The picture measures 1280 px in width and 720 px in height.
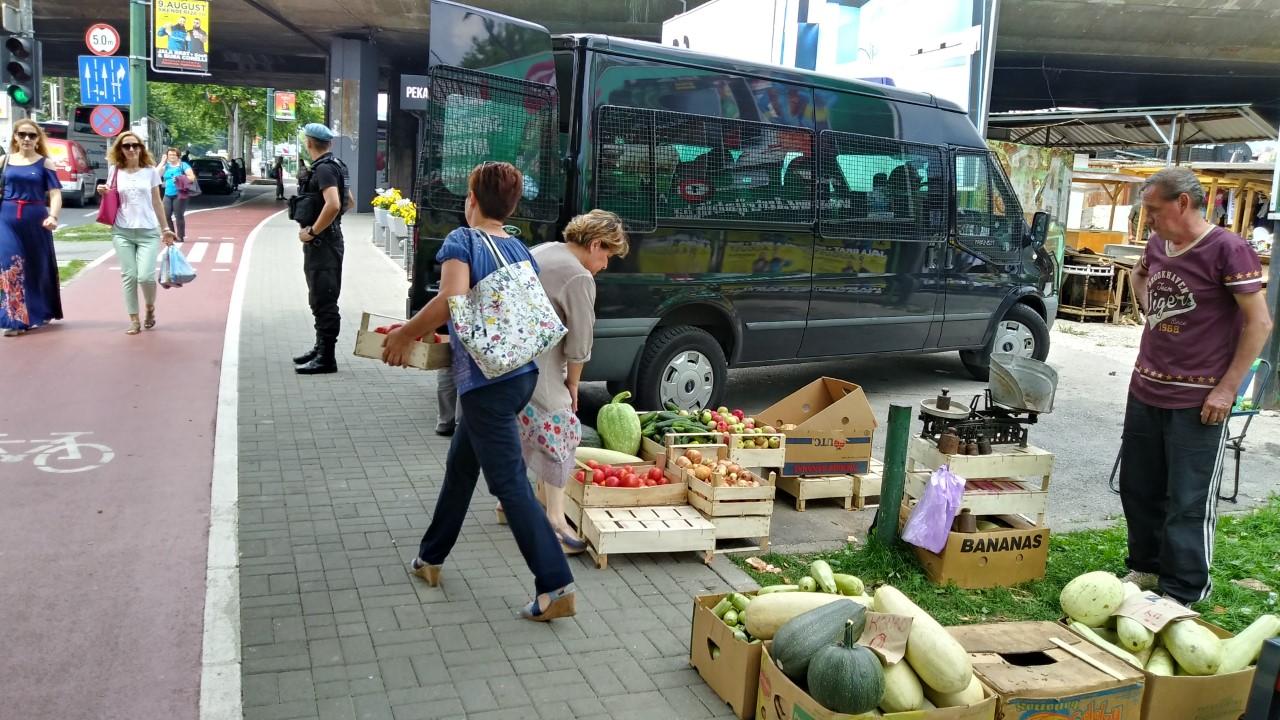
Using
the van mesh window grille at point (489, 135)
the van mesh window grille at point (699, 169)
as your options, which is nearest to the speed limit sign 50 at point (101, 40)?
the van mesh window grille at point (489, 135)

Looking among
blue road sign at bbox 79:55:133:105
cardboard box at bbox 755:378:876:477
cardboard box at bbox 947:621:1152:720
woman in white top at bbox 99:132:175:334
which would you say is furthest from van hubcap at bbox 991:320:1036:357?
blue road sign at bbox 79:55:133:105

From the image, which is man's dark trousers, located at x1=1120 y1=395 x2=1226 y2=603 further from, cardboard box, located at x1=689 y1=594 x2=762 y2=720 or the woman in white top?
the woman in white top

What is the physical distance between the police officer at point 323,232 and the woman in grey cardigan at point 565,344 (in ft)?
13.6

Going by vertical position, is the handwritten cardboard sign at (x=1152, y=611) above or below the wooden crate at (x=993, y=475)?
below

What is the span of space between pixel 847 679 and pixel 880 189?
6.04 m

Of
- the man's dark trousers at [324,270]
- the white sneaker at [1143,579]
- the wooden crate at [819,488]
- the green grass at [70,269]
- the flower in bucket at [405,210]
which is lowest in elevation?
the white sneaker at [1143,579]

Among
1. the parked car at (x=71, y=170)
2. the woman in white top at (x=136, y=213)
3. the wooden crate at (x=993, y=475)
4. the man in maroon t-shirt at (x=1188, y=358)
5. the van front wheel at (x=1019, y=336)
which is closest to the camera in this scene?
the man in maroon t-shirt at (x=1188, y=358)

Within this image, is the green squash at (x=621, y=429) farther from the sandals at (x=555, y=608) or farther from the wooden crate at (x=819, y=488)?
the sandals at (x=555, y=608)

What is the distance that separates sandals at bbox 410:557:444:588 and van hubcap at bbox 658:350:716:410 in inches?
128

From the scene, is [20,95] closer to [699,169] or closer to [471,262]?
[699,169]

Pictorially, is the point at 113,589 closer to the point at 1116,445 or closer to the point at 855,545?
the point at 855,545

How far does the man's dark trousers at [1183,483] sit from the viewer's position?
4.76 metres

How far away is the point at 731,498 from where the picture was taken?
5.33 m

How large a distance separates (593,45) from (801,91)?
185 cm
